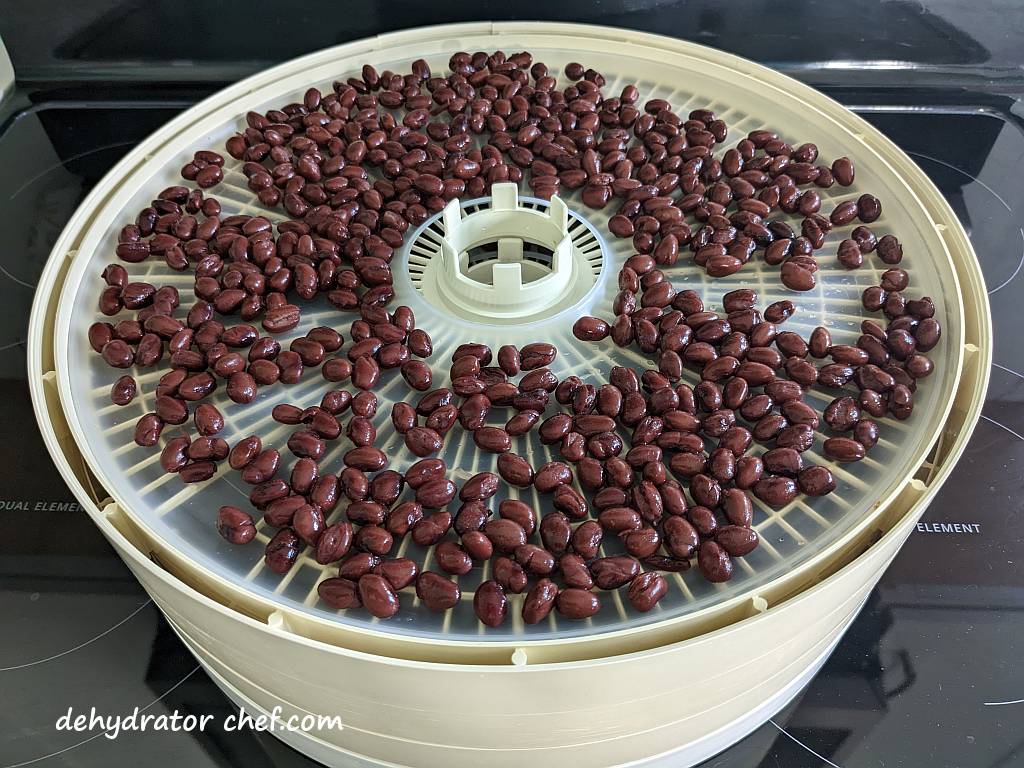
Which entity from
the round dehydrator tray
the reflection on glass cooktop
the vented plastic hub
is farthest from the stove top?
the vented plastic hub

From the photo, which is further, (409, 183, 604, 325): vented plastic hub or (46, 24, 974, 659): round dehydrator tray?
(409, 183, 604, 325): vented plastic hub

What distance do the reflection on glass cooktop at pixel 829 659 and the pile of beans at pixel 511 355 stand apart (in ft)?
0.54

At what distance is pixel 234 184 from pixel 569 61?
1.35 ft

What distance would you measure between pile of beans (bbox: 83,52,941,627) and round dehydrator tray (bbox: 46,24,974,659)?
0.01 m

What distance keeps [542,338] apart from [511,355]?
5cm

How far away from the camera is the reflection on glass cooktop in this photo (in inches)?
25.6

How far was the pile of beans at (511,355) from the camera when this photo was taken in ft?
1.94

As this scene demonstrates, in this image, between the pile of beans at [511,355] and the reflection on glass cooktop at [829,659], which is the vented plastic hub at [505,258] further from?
the reflection on glass cooktop at [829,659]

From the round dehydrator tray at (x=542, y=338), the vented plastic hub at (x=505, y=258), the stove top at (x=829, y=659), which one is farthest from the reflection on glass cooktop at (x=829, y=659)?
the vented plastic hub at (x=505, y=258)

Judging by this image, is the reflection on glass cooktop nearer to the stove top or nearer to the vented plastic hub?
the stove top

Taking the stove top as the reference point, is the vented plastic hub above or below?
above

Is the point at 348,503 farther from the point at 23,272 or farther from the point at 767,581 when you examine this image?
the point at 23,272

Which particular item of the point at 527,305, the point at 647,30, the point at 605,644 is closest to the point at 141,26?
the point at 647,30

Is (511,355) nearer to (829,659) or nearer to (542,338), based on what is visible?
(542,338)
